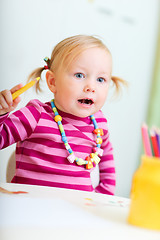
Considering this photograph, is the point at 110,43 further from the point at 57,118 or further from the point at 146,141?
the point at 146,141

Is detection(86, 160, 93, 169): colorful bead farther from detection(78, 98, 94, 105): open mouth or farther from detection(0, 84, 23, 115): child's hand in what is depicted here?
detection(0, 84, 23, 115): child's hand

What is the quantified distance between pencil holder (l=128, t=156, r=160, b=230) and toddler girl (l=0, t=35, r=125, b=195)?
13.2 inches

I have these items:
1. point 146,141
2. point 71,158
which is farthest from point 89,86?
point 146,141

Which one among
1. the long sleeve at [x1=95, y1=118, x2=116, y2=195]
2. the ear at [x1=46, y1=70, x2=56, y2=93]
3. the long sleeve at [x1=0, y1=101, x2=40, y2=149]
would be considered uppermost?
the ear at [x1=46, y1=70, x2=56, y2=93]

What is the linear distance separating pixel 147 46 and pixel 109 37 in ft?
0.83

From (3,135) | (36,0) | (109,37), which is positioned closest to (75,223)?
(3,135)

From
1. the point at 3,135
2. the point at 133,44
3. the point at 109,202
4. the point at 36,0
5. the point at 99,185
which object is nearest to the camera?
the point at 109,202

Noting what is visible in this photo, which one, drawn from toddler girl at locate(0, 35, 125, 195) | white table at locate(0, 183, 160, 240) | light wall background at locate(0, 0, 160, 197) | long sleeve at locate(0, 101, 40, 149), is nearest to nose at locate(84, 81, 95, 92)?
toddler girl at locate(0, 35, 125, 195)

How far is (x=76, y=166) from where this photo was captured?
748mm

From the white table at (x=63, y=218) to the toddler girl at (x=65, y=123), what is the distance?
0.19 m

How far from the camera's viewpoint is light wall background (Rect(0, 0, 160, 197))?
1.15 metres

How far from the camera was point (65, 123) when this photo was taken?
0.76 meters

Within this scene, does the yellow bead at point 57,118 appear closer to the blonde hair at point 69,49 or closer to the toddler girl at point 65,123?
the toddler girl at point 65,123

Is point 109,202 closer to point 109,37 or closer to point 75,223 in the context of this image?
point 75,223
